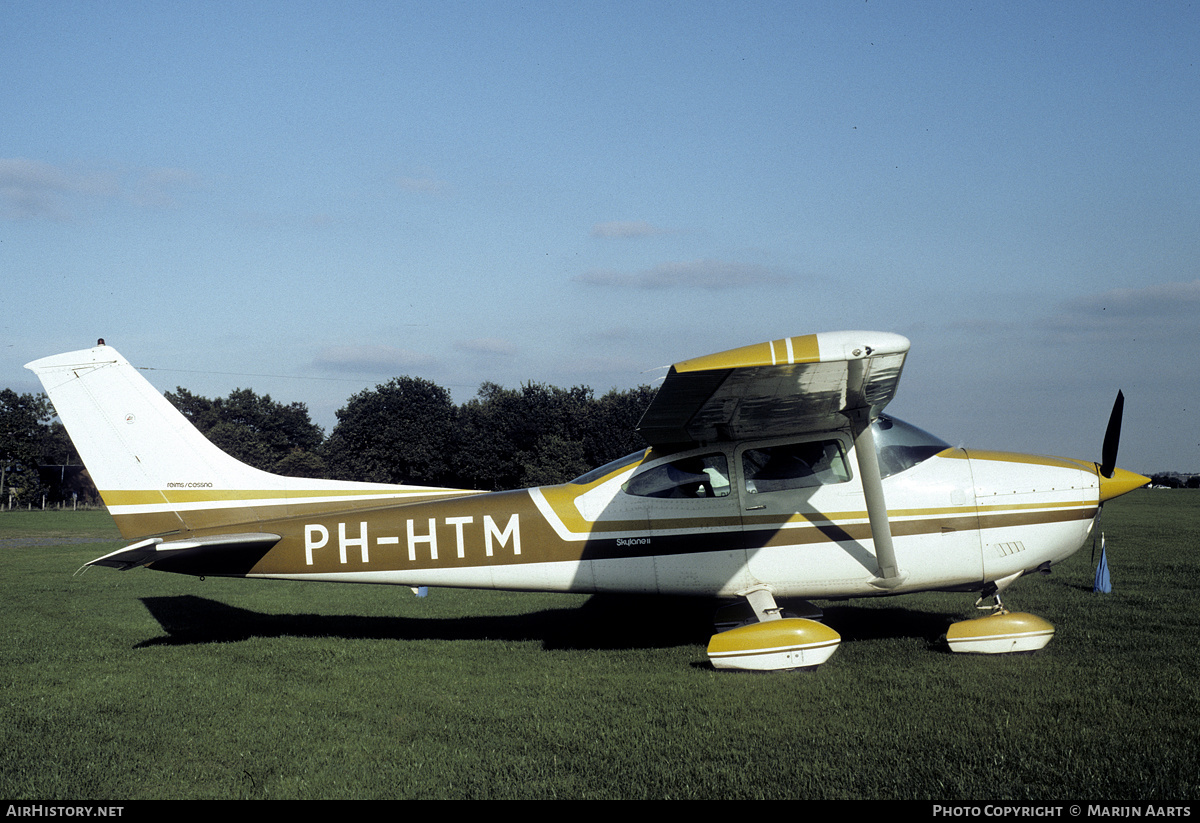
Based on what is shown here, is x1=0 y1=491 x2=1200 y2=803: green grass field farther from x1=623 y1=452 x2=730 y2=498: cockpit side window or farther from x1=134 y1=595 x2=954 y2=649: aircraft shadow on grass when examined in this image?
x1=623 y1=452 x2=730 y2=498: cockpit side window

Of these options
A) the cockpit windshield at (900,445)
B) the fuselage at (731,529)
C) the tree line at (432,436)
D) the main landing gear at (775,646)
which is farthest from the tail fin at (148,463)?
the tree line at (432,436)

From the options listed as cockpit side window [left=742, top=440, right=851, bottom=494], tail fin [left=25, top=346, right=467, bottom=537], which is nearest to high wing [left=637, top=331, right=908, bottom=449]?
cockpit side window [left=742, top=440, right=851, bottom=494]

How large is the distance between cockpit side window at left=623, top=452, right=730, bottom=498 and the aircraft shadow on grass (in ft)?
3.37

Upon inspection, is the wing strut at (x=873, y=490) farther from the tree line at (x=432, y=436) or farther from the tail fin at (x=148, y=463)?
the tree line at (x=432, y=436)

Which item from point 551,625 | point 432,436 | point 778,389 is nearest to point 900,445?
point 778,389

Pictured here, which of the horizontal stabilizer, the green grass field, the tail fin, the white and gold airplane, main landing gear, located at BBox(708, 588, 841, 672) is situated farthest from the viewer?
the tail fin

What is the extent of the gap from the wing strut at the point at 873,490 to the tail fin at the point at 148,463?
159 inches

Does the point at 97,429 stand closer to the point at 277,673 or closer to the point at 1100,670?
the point at 277,673

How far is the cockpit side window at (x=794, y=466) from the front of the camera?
7258 millimetres

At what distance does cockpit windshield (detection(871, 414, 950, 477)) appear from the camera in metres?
7.34

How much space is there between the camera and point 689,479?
7.39 meters

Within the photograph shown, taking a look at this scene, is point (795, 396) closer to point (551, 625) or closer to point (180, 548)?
point (551, 625)

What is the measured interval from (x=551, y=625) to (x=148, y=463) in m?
4.57

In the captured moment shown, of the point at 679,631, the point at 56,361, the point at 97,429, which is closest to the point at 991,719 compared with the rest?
the point at 679,631
